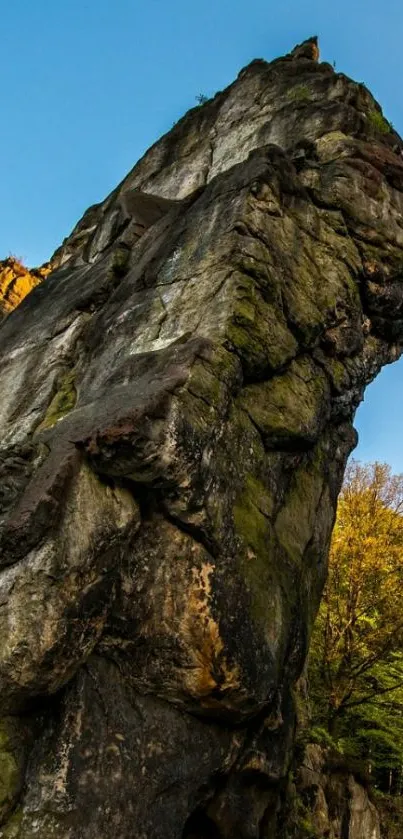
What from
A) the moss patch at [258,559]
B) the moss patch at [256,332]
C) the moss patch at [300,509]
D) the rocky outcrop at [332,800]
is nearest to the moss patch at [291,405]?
the moss patch at [256,332]

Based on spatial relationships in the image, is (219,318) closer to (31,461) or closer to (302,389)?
(302,389)

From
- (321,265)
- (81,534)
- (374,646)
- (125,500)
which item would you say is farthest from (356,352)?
(374,646)

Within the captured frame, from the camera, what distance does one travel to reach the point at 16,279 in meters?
34.1

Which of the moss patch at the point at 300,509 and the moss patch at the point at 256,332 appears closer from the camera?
the moss patch at the point at 256,332

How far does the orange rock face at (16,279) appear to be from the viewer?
3313cm

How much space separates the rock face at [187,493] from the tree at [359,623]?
678 cm

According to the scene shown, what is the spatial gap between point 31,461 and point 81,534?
4.16ft

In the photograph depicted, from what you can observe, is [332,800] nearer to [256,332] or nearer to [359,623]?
[359,623]

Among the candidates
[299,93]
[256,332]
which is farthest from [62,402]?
[299,93]

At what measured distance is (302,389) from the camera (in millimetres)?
10664

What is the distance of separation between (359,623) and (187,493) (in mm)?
12312

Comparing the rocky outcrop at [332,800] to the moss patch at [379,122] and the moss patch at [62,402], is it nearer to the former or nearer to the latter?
the moss patch at [62,402]

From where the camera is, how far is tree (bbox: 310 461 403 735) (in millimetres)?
17562

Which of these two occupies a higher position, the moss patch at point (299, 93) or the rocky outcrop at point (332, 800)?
the moss patch at point (299, 93)
